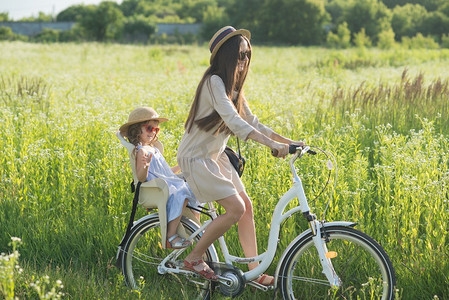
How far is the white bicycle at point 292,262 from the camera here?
3434mm

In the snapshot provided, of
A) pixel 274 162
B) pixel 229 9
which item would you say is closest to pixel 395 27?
pixel 229 9

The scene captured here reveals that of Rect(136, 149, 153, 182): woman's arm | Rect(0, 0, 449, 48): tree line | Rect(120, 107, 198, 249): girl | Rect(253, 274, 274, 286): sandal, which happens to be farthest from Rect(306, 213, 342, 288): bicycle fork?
Rect(0, 0, 449, 48): tree line

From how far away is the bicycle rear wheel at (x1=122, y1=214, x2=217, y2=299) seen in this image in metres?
3.98

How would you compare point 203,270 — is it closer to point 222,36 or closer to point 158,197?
point 158,197

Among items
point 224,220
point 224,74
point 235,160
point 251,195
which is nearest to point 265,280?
point 224,220

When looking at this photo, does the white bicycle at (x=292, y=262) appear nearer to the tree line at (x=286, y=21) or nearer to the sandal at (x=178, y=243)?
the sandal at (x=178, y=243)

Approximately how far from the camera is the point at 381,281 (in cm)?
346

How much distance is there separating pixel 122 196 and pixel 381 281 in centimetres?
260

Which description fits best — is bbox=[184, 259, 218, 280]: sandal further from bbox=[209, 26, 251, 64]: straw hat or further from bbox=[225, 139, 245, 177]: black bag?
bbox=[209, 26, 251, 64]: straw hat

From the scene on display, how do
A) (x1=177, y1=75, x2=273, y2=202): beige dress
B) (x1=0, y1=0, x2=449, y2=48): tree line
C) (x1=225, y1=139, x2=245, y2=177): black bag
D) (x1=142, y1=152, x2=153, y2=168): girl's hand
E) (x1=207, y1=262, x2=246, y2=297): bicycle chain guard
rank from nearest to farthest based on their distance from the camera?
(x1=177, y1=75, x2=273, y2=202): beige dress, (x1=207, y1=262, x2=246, y2=297): bicycle chain guard, (x1=142, y1=152, x2=153, y2=168): girl's hand, (x1=225, y1=139, x2=245, y2=177): black bag, (x1=0, y1=0, x2=449, y2=48): tree line

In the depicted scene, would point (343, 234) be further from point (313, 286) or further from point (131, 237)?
point (131, 237)

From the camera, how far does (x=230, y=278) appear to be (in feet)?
12.4

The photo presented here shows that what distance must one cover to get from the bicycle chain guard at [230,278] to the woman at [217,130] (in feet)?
0.21

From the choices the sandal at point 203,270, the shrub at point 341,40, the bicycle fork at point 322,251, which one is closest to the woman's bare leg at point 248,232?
the sandal at point 203,270
